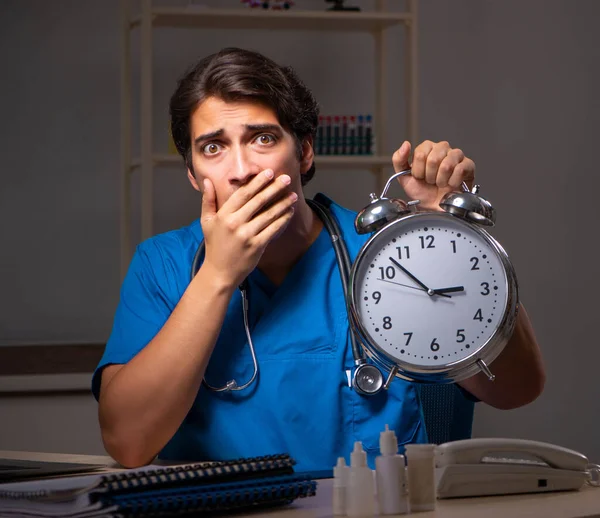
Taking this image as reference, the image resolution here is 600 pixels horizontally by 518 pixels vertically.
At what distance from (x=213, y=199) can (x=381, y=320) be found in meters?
0.39

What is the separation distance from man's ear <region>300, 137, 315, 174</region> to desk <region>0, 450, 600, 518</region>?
722 millimetres

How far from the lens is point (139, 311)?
1486mm

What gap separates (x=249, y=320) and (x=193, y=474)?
0.57m

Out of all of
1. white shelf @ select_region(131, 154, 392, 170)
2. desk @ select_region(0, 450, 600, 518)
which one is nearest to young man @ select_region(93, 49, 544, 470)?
desk @ select_region(0, 450, 600, 518)

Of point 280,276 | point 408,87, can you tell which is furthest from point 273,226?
point 408,87

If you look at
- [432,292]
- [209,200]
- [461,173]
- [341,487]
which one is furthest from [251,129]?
[341,487]

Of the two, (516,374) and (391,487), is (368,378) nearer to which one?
(516,374)

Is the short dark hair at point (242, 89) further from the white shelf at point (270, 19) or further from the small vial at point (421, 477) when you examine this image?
the white shelf at point (270, 19)

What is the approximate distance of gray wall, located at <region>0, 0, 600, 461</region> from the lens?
3.53 m

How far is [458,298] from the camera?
1173 millimetres

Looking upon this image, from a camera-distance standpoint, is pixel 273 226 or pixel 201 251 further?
pixel 201 251

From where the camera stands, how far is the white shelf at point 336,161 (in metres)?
3.09

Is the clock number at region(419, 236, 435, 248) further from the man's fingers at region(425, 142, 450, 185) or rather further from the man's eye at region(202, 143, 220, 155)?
the man's eye at region(202, 143, 220, 155)

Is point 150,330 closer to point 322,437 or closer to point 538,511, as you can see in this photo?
point 322,437
